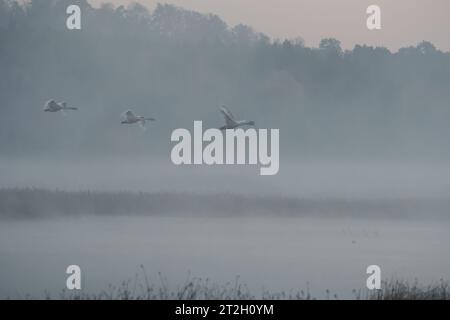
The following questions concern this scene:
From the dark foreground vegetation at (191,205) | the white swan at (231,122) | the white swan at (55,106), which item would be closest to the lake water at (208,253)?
the dark foreground vegetation at (191,205)

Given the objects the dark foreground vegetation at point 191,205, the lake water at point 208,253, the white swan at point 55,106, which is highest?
the white swan at point 55,106

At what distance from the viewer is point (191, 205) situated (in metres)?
10.0

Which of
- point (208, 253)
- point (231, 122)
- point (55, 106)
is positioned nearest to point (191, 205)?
point (208, 253)

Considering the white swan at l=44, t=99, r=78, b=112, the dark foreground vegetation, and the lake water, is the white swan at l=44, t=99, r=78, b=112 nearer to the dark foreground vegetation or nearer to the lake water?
the dark foreground vegetation

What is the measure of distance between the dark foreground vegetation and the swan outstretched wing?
0.56 metres

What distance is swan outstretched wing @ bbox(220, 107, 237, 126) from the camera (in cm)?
991

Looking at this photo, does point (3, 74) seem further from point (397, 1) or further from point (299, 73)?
point (397, 1)

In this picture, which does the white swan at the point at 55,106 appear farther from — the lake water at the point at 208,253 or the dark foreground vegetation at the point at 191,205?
the lake water at the point at 208,253

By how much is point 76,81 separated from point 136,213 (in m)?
1.11

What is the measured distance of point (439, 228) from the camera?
398 inches

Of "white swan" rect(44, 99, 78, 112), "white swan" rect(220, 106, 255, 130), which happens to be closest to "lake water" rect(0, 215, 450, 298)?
"white swan" rect(220, 106, 255, 130)

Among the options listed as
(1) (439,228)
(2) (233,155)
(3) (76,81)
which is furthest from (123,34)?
(1) (439,228)

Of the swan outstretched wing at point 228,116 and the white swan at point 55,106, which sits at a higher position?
the white swan at point 55,106

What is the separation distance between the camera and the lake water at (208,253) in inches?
388
